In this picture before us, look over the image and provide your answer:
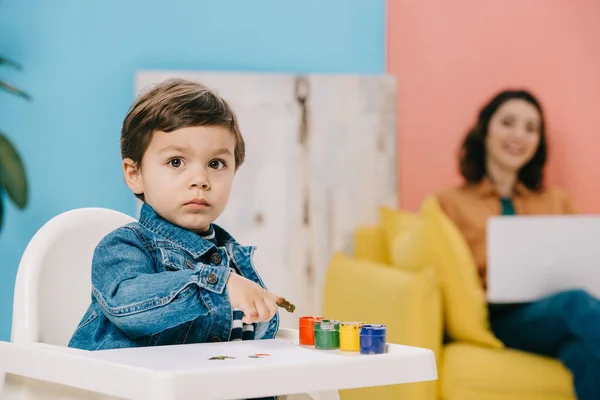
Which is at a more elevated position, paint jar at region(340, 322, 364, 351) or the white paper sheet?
paint jar at region(340, 322, 364, 351)

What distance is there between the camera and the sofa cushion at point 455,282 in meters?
2.22

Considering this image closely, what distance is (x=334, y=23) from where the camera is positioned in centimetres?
345

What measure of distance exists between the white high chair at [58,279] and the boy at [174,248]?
74 mm

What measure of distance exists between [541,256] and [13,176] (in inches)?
62.8

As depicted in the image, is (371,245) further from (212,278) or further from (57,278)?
(212,278)

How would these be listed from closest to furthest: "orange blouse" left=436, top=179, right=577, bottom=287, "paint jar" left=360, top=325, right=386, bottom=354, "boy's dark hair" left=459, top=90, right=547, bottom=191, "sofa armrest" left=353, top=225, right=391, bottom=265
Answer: "paint jar" left=360, top=325, right=386, bottom=354, "orange blouse" left=436, top=179, right=577, bottom=287, "sofa armrest" left=353, top=225, right=391, bottom=265, "boy's dark hair" left=459, top=90, right=547, bottom=191

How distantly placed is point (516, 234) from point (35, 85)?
178 cm

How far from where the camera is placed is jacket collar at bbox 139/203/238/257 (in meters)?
1.06

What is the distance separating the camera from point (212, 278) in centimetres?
94

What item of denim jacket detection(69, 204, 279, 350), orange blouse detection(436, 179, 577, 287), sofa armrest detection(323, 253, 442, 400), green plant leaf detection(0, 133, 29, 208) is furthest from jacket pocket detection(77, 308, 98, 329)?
orange blouse detection(436, 179, 577, 287)

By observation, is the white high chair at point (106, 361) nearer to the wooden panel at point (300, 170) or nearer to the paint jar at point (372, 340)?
the paint jar at point (372, 340)

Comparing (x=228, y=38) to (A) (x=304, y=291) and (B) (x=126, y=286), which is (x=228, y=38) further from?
(B) (x=126, y=286)

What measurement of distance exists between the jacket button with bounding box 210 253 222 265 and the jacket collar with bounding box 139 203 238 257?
0.01m

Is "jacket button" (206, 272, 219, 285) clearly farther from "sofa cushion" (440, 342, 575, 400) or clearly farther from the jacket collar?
"sofa cushion" (440, 342, 575, 400)
